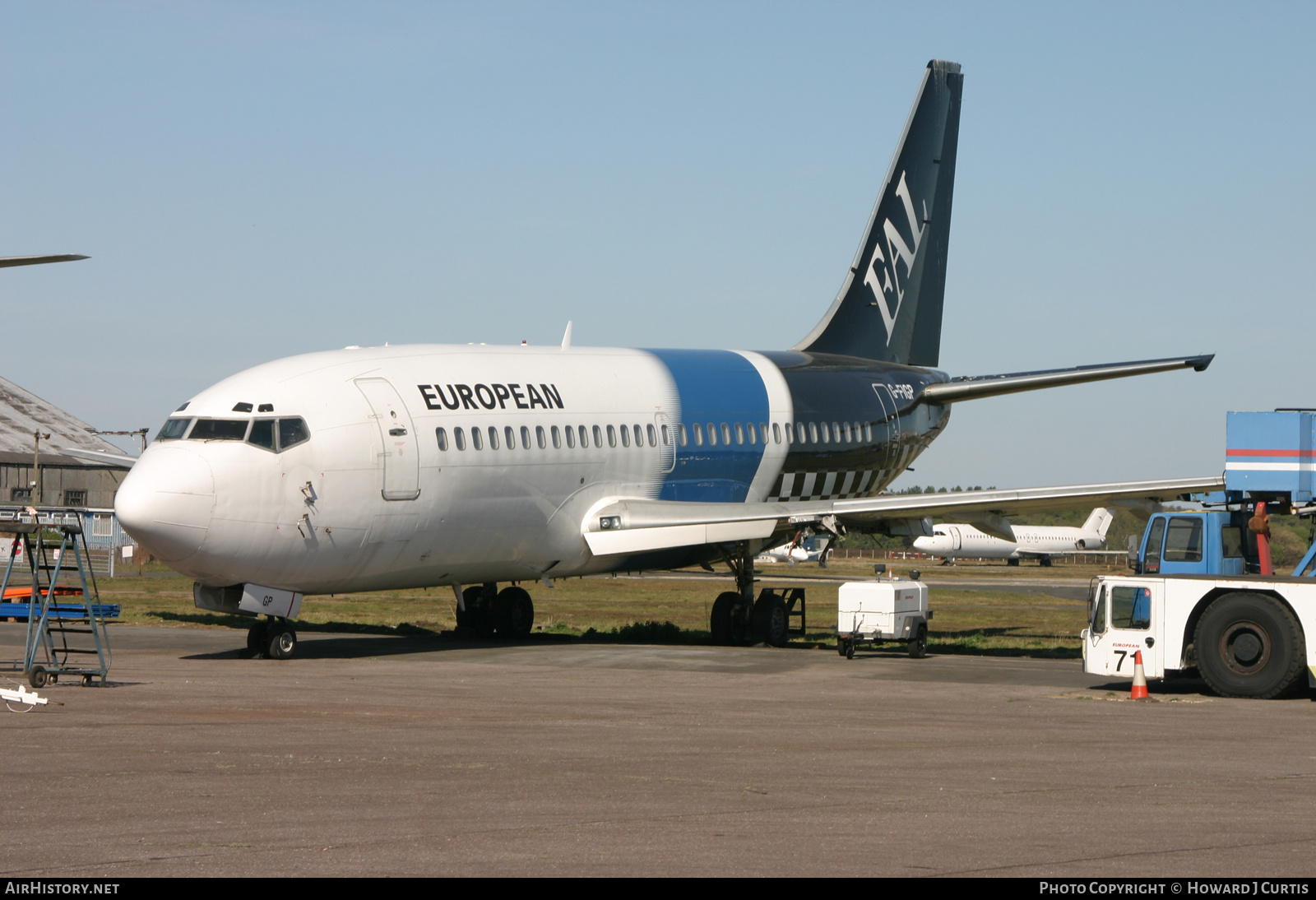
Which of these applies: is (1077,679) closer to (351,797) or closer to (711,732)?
(711,732)

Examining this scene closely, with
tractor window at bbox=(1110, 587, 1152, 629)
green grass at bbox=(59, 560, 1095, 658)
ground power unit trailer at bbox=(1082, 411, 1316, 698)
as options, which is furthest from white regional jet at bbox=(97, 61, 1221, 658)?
tractor window at bbox=(1110, 587, 1152, 629)

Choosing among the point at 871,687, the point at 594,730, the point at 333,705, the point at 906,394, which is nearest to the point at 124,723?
the point at 333,705

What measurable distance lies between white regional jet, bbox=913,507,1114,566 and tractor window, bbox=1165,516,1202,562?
85.8m

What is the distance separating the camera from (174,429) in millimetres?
23078

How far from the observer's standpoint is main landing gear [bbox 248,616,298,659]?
77.8 feet

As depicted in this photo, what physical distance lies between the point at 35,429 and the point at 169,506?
8288cm

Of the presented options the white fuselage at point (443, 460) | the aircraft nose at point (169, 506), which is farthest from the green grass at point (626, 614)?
the aircraft nose at point (169, 506)

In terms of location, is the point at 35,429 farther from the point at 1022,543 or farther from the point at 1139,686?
the point at 1139,686

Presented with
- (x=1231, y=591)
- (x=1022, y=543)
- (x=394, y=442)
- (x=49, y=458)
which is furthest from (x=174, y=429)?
(x=1022, y=543)

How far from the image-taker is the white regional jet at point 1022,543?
355 feet

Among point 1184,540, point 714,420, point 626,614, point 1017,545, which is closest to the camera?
point 1184,540

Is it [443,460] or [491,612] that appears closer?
[443,460]

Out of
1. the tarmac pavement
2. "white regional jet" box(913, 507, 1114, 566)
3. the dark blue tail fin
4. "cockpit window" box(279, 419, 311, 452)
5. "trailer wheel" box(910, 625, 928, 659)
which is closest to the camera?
the tarmac pavement

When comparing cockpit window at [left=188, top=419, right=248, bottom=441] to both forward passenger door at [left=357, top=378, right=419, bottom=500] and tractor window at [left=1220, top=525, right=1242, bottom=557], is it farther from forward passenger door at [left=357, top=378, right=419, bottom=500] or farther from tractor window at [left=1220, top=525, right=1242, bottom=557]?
tractor window at [left=1220, top=525, right=1242, bottom=557]
